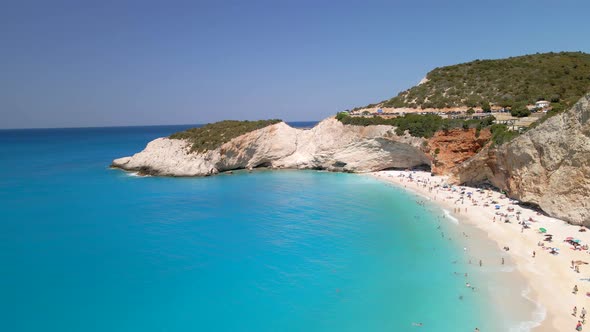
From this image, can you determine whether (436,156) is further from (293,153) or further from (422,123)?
(293,153)

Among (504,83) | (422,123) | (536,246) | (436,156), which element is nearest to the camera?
(536,246)

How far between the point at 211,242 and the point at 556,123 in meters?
26.3

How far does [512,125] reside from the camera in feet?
116

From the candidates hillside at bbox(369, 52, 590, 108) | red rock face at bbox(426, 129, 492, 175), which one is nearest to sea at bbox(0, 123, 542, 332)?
red rock face at bbox(426, 129, 492, 175)

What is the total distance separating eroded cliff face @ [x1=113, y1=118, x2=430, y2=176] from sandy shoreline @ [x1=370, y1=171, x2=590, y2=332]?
11726mm

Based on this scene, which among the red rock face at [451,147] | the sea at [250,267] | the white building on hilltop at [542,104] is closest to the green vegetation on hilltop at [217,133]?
the sea at [250,267]

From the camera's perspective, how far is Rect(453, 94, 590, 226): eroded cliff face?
2269cm

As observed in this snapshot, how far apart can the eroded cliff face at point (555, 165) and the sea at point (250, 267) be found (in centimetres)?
621

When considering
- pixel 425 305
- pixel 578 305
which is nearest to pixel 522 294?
pixel 578 305

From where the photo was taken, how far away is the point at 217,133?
55.9 m

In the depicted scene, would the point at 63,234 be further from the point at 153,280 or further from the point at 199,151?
the point at 199,151

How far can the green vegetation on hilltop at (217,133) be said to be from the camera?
52.9 meters

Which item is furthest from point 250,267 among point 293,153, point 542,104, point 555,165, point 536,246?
point 542,104

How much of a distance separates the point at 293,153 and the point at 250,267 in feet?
120
